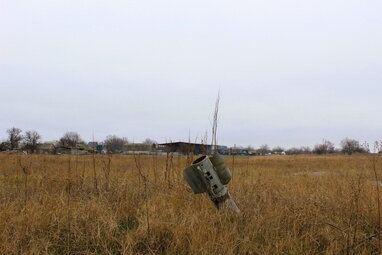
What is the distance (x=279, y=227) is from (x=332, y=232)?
1.70 ft

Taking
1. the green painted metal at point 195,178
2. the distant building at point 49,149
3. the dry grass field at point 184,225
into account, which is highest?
the distant building at point 49,149

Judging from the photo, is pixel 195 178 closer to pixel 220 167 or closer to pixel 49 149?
pixel 220 167

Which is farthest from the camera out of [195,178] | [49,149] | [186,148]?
[49,149]

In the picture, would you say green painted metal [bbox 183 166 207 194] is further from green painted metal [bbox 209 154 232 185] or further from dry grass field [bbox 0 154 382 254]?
dry grass field [bbox 0 154 382 254]

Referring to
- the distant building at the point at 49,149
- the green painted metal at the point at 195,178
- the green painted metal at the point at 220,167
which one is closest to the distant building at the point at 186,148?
the green painted metal at the point at 220,167

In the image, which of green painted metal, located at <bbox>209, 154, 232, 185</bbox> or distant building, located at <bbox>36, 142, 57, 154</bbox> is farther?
distant building, located at <bbox>36, 142, 57, 154</bbox>

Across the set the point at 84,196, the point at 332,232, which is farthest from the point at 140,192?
the point at 332,232

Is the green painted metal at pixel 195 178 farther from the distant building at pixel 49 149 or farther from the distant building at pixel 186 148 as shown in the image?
the distant building at pixel 49 149

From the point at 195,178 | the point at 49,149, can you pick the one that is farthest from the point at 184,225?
the point at 49,149

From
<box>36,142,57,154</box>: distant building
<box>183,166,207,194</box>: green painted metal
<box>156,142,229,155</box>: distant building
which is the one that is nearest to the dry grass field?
<box>183,166,207,194</box>: green painted metal

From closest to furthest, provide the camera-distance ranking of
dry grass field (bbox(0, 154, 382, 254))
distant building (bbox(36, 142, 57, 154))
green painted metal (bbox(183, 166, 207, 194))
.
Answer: dry grass field (bbox(0, 154, 382, 254)) < green painted metal (bbox(183, 166, 207, 194)) < distant building (bbox(36, 142, 57, 154))

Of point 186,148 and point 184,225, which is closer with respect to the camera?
point 184,225

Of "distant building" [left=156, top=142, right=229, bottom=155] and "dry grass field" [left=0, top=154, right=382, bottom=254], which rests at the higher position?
"distant building" [left=156, top=142, right=229, bottom=155]

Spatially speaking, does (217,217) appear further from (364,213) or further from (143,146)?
(143,146)
